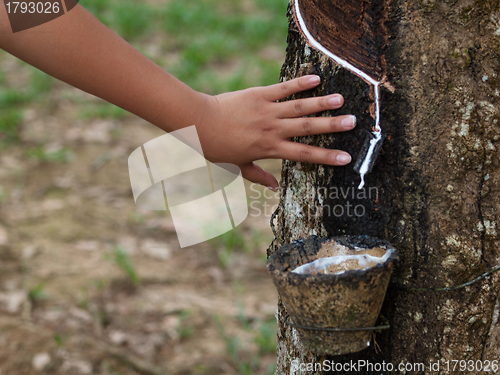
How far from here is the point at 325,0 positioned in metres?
1.24

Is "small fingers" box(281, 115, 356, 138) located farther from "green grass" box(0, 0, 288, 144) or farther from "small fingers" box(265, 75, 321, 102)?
"green grass" box(0, 0, 288, 144)

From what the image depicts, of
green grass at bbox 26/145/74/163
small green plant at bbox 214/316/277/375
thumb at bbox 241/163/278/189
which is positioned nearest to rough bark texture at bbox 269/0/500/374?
thumb at bbox 241/163/278/189

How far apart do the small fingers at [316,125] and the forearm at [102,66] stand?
258 mm

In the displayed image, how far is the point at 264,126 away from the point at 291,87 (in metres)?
0.14

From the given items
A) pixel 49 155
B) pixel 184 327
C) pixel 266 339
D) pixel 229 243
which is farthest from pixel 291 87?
pixel 49 155

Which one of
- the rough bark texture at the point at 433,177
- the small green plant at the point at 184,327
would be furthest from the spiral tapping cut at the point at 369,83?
the small green plant at the point at 184,327

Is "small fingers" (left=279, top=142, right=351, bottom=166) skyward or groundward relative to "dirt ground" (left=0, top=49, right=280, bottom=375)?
skyward

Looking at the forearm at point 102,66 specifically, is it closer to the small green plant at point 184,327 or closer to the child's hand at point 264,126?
the child's hand at point 264,126

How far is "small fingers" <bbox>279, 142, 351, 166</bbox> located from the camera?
3.95 feet

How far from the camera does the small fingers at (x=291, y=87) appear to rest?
48.3 inches

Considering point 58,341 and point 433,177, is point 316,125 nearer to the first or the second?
point 433,177

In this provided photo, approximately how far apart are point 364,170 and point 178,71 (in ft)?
12.9

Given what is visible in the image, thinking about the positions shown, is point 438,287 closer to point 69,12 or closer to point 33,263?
point 69,12

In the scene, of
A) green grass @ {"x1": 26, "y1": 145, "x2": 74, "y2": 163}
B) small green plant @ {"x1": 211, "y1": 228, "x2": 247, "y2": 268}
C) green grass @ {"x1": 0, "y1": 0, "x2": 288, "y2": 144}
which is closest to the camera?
small green plant @ {"x1": 211, "y1": 228, "x2": 247, "y2": 268}
